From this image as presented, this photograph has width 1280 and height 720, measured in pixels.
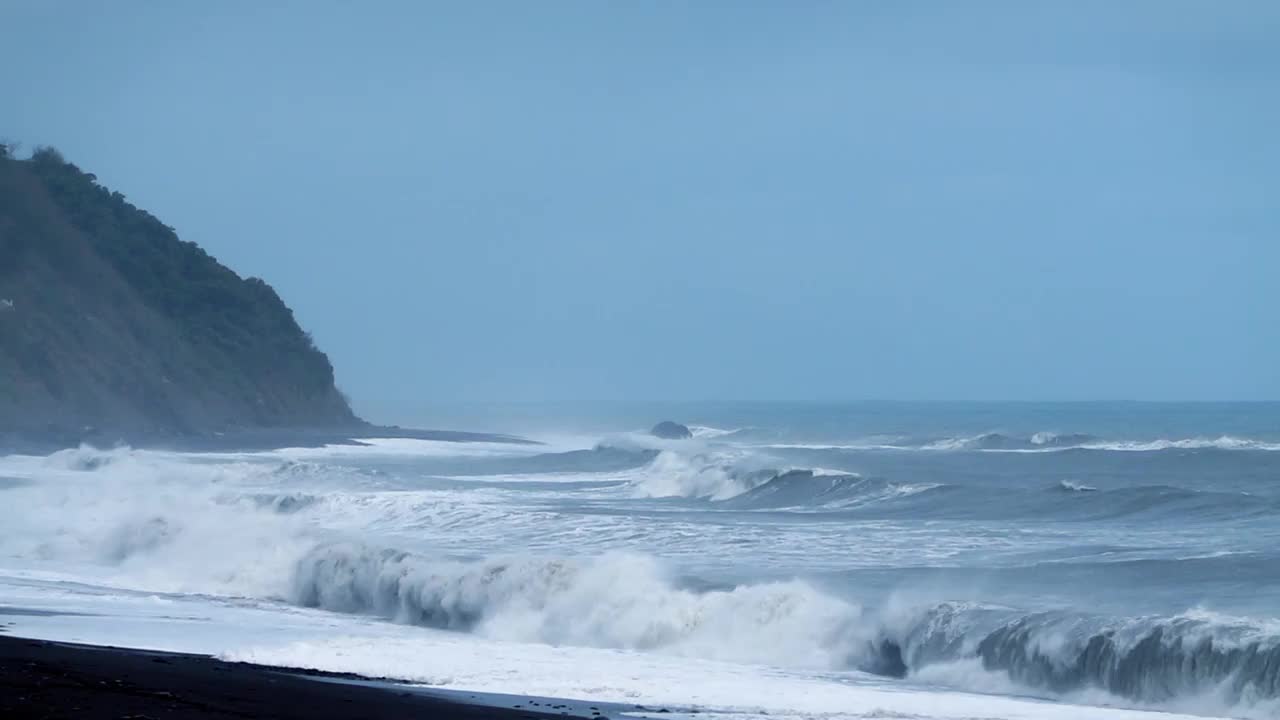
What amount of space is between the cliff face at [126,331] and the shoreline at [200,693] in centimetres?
3877

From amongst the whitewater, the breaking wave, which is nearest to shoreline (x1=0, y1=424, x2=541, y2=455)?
the whitewater

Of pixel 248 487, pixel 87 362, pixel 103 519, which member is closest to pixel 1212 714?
pixel 103 519

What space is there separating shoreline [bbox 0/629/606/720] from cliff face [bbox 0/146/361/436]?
127ft

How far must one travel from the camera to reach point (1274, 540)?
2086 cm

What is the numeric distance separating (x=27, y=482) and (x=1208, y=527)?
2218 centimetres

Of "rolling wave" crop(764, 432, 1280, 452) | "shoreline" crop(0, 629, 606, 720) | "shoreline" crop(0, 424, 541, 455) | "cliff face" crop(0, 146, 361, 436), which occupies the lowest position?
"shoreline" crop(0, 629, 606, 720)

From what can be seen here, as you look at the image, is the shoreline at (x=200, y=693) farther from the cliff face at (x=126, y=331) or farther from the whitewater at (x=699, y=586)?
the cliff face at (x=126, y=331)

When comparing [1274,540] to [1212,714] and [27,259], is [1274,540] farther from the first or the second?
[27,259]

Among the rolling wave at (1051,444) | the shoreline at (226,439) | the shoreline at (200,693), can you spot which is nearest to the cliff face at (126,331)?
the shoreline at (226,439)

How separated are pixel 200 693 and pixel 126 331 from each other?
53.2 m

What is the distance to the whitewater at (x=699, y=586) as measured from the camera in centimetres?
1293

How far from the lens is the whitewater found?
12.9 meters

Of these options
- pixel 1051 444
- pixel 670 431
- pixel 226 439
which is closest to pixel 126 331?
pixel 226 439

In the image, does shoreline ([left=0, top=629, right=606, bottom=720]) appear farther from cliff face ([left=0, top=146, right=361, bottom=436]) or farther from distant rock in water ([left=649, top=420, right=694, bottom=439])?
distant rock in water ([left=649, top=420, right=694, bottom=439])
